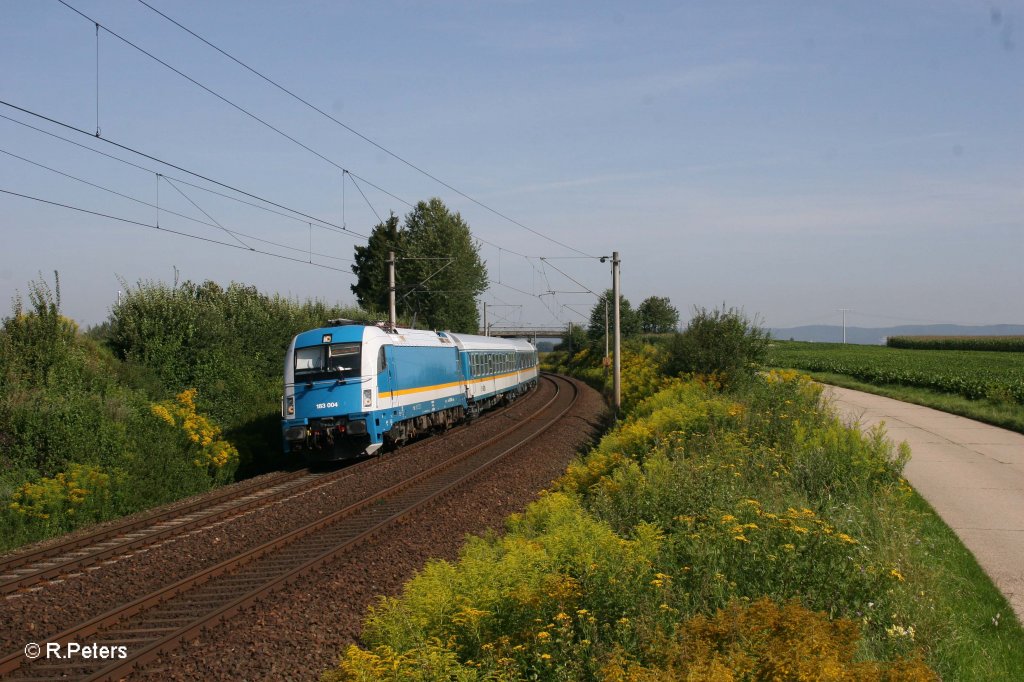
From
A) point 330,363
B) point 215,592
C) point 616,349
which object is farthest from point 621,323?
point 215,592

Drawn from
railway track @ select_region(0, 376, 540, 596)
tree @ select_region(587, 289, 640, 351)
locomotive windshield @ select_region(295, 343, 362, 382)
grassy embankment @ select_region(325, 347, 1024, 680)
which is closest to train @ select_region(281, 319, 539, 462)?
locomotive windshield @ select_region(295, 343, 362, 382)

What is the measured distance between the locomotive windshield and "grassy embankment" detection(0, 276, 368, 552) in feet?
8.25

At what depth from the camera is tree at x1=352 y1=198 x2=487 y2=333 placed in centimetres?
6388

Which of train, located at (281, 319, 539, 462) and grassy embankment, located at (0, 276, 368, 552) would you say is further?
train, located at (281, 319, 539, 462)

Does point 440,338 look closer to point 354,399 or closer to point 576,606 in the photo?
point 354,399

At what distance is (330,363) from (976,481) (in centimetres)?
1329

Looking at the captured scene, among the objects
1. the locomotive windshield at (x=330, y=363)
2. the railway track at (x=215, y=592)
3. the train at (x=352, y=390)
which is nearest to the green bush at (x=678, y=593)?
the railway track at (x=215, y=592)

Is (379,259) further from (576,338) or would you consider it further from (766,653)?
(766,653)

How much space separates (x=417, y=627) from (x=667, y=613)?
84.4 inches

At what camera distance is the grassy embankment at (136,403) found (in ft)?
47.3

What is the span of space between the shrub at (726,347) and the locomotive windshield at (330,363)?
9296 millimetres

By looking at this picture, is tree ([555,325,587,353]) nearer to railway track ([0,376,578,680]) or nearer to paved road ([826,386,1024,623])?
paved road ([826,386,1024,623])

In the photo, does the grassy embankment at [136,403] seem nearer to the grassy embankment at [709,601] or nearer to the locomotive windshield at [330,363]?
the locomotive windshield at [330,363]

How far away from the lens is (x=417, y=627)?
6.77 m
